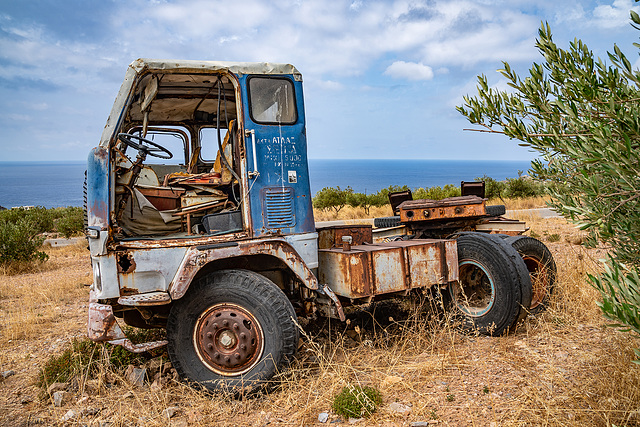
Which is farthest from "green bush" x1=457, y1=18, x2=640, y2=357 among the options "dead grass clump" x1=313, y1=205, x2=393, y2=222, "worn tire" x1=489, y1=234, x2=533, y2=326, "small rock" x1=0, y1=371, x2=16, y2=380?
"dead grass clump" x1=313, y1=205, x2=393, y2=222

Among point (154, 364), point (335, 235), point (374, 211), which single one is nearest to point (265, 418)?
point (154, 364)

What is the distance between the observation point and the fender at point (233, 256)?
4.29 m

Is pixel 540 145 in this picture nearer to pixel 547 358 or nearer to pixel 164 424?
pixel 547 358

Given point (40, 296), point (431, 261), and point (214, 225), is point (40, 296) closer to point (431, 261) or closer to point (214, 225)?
point (214, 225)

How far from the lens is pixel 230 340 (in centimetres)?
438

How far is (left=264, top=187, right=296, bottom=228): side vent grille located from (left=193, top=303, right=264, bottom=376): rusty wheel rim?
0.85 meters

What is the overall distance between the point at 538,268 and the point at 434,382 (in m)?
2.64

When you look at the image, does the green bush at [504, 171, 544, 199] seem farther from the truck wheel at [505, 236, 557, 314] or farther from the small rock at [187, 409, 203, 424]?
the small rock at [187, 409, 203, 424]

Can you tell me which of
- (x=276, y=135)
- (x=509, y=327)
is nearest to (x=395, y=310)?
(x=509, y=327)

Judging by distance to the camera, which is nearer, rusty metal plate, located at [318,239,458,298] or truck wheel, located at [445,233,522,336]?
rusty metal plate, located at [318,239,458,298]

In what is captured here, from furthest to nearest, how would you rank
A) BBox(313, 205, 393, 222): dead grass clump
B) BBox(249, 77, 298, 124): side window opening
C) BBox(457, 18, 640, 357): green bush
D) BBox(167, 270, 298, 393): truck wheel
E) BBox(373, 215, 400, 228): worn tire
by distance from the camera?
BBox(313, 205, 393, 222): dead grass clump
BBox(373, 215, 400, 228): worn tire
BBox(249, 77, 298, 124): side window opening
BBox(167, 270, 298, 393): truck wheel
BBox(457, 18, 640, 357): green bush

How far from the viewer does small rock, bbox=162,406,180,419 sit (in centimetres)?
402

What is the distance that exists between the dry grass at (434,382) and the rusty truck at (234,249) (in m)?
0.28

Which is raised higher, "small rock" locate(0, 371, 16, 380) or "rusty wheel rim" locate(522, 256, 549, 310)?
"rusty wheel rim" locate(522, 256, 549, 310)
